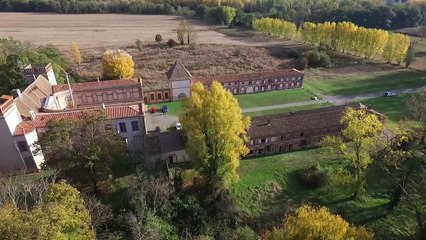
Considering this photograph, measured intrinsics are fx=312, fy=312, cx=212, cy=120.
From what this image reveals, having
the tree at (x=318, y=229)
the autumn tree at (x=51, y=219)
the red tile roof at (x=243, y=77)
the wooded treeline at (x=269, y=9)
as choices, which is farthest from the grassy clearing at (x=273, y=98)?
the wooded treeline at (x=269, y=9)

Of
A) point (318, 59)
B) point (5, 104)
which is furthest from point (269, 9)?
point (5, 104)

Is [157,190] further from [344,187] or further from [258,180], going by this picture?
[344,187]

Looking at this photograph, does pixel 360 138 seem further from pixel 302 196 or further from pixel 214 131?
pixel 214 131

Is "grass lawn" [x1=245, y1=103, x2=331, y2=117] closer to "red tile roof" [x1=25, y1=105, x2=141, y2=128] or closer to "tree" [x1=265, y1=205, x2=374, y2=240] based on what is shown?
"red tile roof" [x1=25, y1=105, x2=141, y2=128]

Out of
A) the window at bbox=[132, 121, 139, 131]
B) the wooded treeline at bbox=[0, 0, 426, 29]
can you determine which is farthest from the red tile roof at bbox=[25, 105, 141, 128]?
the wooded treeline at bbox=[0, 0, 426, 29]

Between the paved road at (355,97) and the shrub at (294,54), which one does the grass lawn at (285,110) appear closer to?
the paved road at (355,97)

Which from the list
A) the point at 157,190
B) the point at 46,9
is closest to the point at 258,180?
the point at 157,190
